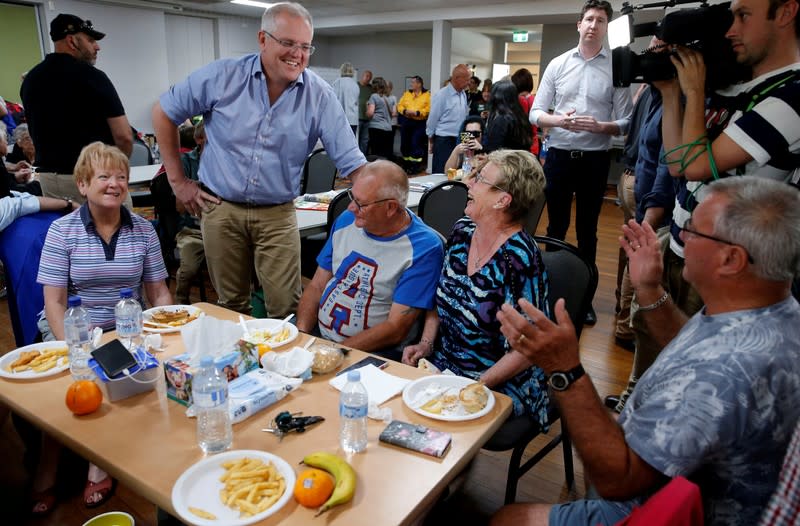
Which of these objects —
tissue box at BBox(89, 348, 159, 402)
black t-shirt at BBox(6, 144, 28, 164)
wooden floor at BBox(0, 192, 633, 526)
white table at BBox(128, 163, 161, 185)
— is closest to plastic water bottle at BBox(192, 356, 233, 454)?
tissue box at BBox(89, 348, 159, 402)

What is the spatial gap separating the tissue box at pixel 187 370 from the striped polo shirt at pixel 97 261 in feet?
2.77

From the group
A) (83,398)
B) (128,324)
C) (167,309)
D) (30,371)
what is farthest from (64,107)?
(83,398)

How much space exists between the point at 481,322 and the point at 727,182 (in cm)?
83

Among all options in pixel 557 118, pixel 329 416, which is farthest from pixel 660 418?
pixel 557 118

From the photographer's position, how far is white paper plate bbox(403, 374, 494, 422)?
127cm

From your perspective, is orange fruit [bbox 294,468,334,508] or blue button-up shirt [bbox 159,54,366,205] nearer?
orange fruit [bbox 294,468,334,508]

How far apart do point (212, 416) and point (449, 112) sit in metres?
5.96

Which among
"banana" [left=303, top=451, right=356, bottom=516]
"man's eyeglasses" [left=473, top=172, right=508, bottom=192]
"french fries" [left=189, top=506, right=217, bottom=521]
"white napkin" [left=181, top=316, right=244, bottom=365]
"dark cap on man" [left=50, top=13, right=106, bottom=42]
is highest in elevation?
"dark cap on man" [left=50, top=13, right=106, bottom=42]

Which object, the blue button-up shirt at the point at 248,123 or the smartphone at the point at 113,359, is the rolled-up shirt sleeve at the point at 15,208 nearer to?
the blue button-up shirt at the point at 248,123

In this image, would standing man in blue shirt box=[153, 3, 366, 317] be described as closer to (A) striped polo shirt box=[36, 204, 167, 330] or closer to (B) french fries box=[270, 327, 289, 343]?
(A) striped polo shirt box=[36, 204, 167, 330]

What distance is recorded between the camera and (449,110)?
6594mm

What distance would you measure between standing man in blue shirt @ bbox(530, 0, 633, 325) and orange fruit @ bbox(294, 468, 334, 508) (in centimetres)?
290

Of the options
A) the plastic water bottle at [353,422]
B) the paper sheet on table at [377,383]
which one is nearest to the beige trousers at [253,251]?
the paper sheet on table at [377,383]

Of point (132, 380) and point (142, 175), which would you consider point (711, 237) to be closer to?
point (132, 380)
